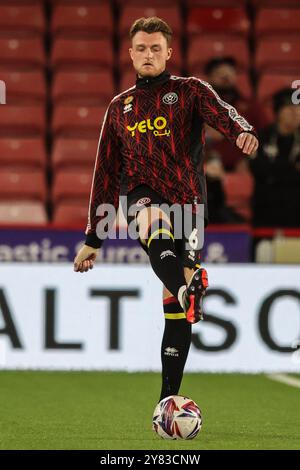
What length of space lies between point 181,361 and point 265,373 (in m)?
3.48

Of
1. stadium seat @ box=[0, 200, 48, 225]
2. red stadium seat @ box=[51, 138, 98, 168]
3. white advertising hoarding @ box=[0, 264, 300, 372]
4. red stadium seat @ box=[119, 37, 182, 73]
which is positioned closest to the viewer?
white advertising hoarding @ box=[0, 264, 300, 372]

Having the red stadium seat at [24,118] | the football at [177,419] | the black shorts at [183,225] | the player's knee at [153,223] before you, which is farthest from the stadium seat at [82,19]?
the football at [177,419]

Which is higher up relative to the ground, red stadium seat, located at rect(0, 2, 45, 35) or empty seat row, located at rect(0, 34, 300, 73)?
red stadium seat, located at rect(0, 2, 45, 35)

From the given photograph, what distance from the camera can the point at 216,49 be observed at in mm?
11438

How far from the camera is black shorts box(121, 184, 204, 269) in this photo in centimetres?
520

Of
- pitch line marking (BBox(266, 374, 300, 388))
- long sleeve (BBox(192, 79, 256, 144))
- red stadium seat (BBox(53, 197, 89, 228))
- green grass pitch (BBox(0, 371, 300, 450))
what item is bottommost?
pitch line marking (BBox(266, 374, 300, 388))

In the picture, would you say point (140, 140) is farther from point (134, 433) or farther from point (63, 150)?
point (63, 150)

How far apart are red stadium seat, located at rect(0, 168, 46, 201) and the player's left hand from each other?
5.50m

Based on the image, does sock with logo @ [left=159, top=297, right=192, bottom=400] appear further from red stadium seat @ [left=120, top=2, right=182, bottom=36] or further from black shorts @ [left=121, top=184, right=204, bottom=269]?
red stadium seat @ [left=120, top=2, right=182, bottom=36]

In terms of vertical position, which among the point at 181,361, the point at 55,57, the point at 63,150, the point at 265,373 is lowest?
the point at 265,373

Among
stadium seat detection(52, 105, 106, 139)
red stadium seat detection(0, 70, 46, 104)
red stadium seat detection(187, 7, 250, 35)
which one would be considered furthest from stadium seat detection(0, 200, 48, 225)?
red stadium seat detection(187, 7, 250, 35)

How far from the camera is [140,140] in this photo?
527 centimetres
